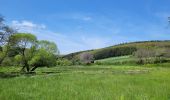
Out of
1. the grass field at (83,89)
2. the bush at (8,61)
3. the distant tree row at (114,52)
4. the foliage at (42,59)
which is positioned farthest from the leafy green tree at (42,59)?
the distant tree row at (114,52)

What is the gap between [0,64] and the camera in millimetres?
59375

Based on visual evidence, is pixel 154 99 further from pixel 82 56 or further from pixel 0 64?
pixel 82 56

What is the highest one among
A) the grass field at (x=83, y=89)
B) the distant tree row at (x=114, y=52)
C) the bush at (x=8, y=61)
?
the distant tree row at (x=114, y=52)

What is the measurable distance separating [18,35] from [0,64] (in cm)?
701

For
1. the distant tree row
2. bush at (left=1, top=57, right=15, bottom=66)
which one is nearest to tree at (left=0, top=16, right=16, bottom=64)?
bush at (left=1, top=57, right=15, bottom=66)

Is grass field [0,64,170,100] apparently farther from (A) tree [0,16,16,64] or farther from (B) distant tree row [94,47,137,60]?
(B) distant tree row [94,47,137,60]

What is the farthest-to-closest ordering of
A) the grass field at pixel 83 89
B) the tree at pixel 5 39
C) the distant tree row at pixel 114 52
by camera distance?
the distant tree row at pixel 114 52, the tree at pixel 5 39, the grass field at pixel 83 89

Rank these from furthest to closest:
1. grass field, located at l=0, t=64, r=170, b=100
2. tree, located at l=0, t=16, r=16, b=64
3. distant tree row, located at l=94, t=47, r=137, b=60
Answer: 1. distant tree row, located at l=94, t=47, r=137, b=60
2. tree, located at l=0, t=16, r=16, b=64
3. grass field, located at l=0, t=64, r=170, b=100

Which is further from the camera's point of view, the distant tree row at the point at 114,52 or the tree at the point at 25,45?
the distant tree row at the point at 114,52

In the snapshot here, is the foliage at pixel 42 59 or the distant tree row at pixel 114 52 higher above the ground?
the distant tree row at pixel 114 52

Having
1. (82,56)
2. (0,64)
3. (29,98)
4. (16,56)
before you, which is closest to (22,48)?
(16,56)

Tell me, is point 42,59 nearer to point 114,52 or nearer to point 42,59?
point 42,59

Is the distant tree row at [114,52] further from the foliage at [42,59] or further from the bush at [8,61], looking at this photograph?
the bush at [8,61]

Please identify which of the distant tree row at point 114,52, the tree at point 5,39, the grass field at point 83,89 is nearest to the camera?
the grass field at point 83,89
